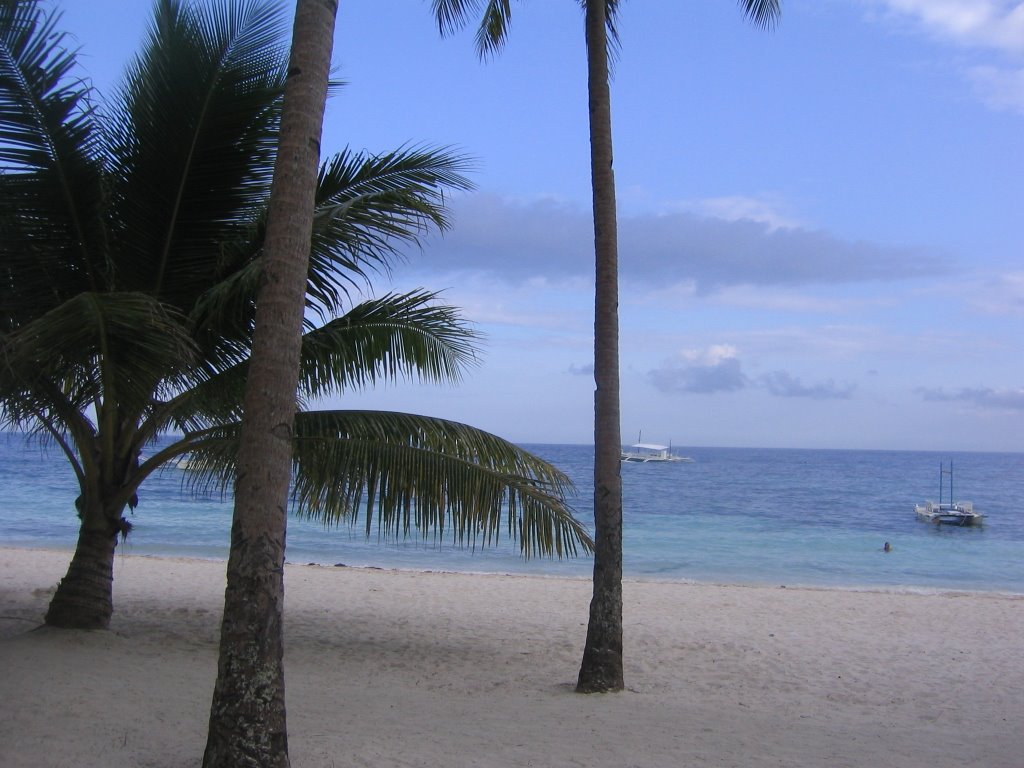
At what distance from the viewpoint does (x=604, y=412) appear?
7582 mm

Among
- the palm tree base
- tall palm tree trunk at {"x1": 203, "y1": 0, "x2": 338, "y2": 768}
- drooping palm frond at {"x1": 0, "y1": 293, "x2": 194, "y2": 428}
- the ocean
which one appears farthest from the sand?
drooping palm frond at {"x1": 0, "y1": 293, "x2": 194, "y2": 428}

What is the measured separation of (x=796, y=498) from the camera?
5556 cm

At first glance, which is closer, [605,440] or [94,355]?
[94,355]

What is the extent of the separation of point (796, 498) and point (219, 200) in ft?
172

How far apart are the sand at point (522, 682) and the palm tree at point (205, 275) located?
4.68ft

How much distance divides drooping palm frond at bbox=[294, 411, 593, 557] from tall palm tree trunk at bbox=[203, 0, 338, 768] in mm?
3512

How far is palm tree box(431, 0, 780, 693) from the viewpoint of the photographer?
7551mm

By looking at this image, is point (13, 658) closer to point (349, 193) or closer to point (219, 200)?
point (219, 200)

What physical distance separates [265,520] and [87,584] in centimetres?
516

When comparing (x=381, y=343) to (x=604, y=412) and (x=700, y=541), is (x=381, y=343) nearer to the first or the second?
(x=604, y=412)

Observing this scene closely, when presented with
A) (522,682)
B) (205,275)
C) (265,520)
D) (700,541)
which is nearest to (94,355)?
(205,275)

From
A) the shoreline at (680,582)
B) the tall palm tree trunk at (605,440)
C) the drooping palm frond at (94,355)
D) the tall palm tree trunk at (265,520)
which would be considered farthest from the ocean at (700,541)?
the tall palm tree trunk at (265,520)

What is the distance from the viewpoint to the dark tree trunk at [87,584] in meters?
8.24

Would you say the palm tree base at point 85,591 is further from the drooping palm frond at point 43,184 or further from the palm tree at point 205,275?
the drooping palm frond at point 43,184
